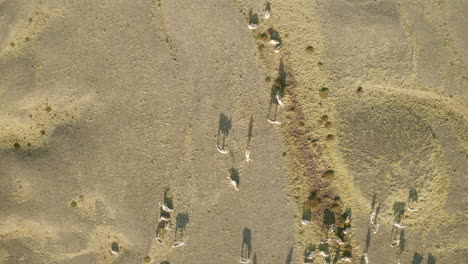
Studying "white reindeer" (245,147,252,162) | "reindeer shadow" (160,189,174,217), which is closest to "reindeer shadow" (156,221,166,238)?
"reindeer shadow" (160,189,174,217)

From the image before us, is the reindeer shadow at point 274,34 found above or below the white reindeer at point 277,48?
above

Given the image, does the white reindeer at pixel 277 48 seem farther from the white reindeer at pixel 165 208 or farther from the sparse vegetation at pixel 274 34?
the white reindeer at pixel 165 208

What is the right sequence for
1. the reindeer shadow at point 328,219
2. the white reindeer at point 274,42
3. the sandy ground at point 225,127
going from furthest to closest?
the reindeer shadow at point 328,219 → the white reindeer at point 274,42 → the sandy ground at point 225,127

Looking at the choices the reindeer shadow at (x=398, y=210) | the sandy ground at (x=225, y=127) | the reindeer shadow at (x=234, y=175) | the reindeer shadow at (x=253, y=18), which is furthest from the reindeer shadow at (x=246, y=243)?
the reindeer shadow at (x=253, y=18)

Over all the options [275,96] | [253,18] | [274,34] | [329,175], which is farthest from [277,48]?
[329,175]

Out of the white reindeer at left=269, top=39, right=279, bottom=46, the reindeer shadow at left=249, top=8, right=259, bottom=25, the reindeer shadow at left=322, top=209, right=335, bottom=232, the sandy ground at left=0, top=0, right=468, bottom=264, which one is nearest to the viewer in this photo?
the sandy ground at left=0, top=0, right=468, bottom=264

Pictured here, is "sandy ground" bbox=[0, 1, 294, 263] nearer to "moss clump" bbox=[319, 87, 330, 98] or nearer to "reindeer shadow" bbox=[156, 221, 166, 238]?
"reindeer shadow" bbox=[156, 221, 166, 238]

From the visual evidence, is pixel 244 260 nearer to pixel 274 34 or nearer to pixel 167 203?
pixel 167 203
